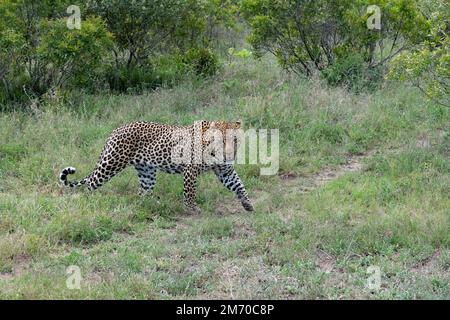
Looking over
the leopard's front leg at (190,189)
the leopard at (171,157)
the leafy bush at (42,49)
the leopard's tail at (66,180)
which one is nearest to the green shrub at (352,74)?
the leafy bush at (42,49)

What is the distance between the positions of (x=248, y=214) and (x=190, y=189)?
2.48 ft

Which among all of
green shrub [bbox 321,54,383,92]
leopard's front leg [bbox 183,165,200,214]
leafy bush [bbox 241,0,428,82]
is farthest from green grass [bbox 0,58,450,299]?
leafy bush [bbox 241,0,428,82]

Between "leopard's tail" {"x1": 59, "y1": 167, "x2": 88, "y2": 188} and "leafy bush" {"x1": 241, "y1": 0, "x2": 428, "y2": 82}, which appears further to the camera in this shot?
"leafy bush" {"x1": 241, "y1": 0, "x2": 428, "y2": 82}

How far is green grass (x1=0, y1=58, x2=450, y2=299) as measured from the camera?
679 centimetres

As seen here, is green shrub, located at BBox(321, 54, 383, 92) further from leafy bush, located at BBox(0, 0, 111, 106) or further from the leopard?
the leopard

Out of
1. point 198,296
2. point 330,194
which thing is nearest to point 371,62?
point 330,194

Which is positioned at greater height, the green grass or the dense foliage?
the dense foliage

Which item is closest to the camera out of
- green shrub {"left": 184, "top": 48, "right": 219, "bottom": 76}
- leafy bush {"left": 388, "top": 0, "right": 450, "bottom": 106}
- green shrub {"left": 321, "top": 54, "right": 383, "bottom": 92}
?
leafy bush {"left": 388, "top": 0, "right": 450, "bottom": 106}

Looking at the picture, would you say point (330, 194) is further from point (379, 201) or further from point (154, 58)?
point (154, 58)

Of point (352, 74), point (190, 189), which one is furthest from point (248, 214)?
point (352, 74)

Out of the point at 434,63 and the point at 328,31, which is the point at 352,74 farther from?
the point at 434,63

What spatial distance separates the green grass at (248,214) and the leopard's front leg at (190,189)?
0.12 meters

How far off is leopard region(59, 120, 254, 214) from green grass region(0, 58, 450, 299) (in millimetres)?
205

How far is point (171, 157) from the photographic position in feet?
29.8
